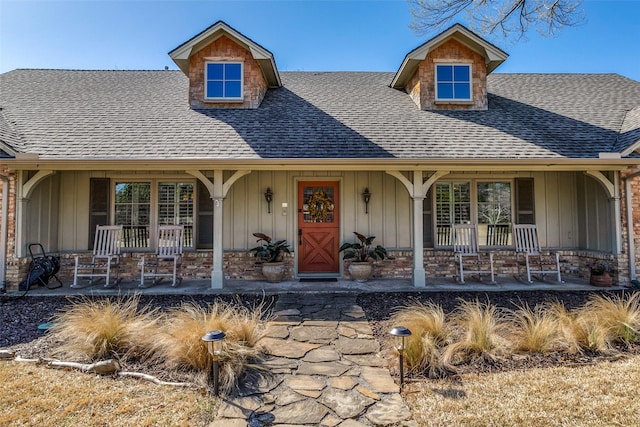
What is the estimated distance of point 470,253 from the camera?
7000 millimetres

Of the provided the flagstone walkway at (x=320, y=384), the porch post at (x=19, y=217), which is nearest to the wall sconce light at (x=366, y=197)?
the flagstone walkway at (x=320, y=384)

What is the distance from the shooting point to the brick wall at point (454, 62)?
816 cm

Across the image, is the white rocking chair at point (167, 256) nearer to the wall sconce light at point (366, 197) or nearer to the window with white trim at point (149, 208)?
the window with white trim at point (149, 208)

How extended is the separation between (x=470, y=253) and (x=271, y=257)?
13.5 feet

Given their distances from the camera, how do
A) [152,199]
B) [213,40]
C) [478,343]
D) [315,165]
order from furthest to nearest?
[213,40] < [152,199] < [315,165] < [478,343]

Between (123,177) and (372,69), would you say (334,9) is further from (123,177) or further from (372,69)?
(123,177)

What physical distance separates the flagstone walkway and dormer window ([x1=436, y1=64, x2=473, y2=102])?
613 centimetres

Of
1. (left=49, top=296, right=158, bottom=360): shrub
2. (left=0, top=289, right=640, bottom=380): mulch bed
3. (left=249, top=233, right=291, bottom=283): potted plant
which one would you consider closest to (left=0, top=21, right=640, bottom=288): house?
(left=249, top=233, right=291, bottom=283): potted plant

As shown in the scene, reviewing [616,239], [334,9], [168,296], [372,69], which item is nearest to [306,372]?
[168,296]

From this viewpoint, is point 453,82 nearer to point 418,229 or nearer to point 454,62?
point 454,62

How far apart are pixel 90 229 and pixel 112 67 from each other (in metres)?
5.98

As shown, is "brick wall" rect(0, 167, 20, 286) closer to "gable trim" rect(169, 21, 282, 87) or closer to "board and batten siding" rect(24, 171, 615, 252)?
"board and batten siding" rect(24, 171, 615, 252)

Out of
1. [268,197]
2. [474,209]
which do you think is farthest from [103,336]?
[474,209]

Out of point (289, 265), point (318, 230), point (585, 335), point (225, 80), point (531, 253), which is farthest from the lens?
point (225, 80)
